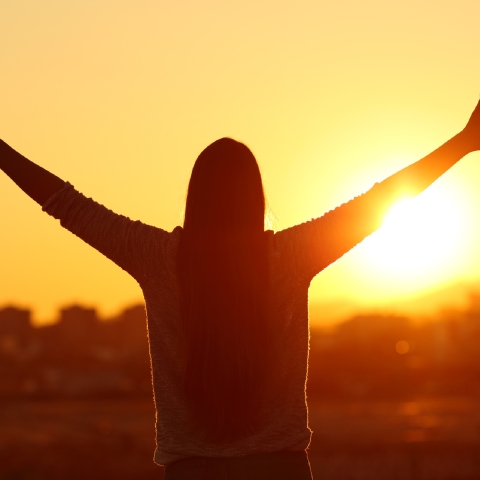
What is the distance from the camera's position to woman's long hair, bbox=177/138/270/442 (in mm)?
3381

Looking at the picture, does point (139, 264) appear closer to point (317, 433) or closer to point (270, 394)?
point (270, 394)

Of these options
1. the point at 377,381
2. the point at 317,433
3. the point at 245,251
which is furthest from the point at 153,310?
the point at 377,381

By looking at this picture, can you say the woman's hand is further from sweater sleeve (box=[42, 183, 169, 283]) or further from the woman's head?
sweater sleeve (box=[42, 183, 169, 283])

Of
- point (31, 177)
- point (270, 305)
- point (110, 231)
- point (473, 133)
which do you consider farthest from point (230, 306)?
point (473, 133)

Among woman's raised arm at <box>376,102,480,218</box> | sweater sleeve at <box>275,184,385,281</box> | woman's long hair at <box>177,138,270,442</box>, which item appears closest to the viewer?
woman's long hair at <box>177,138,270,442</box>

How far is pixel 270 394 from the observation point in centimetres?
349

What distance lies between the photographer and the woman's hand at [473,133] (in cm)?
374

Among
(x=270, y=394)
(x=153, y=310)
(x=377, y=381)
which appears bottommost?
(x=270, y=394)

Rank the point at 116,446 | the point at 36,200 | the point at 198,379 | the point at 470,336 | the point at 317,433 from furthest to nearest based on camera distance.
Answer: the point at 470,336
the point at 317,433
the point at 116,446
the point at 36,200
the point at 198,379

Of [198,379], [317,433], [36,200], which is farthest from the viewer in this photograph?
[317,433]

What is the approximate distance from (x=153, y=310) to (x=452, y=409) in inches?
5943

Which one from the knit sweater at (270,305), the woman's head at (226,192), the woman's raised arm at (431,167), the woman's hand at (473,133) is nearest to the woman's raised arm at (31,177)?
the knit sweater at (270,305)

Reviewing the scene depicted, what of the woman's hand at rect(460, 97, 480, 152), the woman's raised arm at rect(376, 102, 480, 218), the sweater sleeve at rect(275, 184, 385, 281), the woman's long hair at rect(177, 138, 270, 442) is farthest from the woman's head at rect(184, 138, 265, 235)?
the woman's hand at rect(460, 97, 480, 152)

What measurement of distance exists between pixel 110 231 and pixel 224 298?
1.53 ft
